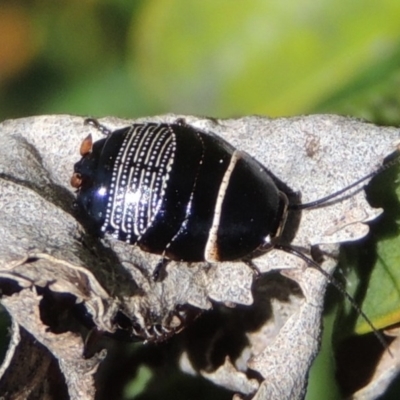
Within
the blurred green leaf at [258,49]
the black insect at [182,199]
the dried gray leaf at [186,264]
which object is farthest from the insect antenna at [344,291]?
the blurred green leaf at [258,49]

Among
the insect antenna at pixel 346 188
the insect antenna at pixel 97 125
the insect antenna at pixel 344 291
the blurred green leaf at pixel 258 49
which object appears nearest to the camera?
the insect antenna at pixel 344 291

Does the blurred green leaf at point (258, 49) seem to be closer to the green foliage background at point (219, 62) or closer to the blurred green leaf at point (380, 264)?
the green foliage background at point (219, 62)

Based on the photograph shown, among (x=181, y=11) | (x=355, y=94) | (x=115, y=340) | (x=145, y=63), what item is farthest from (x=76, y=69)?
(x=115, y=340)

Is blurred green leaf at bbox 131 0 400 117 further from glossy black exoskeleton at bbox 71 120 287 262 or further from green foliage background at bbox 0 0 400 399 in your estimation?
glossy black exoskeleton at bbox 71 120 287 262

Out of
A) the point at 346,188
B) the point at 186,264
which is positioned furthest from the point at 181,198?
the point at 346,188

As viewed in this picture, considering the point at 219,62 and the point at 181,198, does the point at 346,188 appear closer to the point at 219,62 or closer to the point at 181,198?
the point at 181,198

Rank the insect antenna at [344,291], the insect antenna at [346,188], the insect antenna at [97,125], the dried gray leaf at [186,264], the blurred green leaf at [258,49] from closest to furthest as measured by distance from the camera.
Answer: the dried gray leaf at [186,264] → the insect antenna at [344,291] → the insect antenna at [346,188] → the insect antenna at [97,125] → the blurred green leaf at [258,49]
